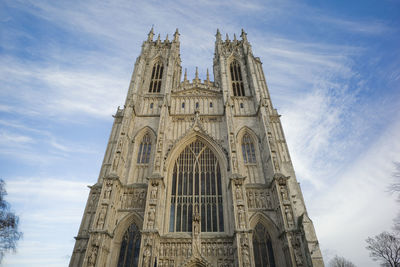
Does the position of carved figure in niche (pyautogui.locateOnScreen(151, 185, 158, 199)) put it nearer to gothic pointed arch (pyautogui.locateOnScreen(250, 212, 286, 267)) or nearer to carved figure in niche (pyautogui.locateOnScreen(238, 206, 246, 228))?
carved figure in niche (pyautogui.locateOnScreen(238, 206, 246, 228))

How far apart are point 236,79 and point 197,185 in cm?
1451

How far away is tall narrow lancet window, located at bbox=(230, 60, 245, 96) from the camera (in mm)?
26356

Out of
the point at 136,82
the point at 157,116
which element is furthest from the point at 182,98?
the point at 136,82

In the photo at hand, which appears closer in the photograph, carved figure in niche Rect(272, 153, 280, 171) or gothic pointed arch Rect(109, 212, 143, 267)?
gothic pointed arch Rect(109, 212, 143, 267)

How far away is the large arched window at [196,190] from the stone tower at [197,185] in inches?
3.3

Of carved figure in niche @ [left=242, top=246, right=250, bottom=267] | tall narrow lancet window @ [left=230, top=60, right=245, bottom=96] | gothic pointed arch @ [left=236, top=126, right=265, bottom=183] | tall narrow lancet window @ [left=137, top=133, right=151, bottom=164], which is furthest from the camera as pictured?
tall narrow lancet window @ [left=230, top=60, right=245, bottom=96]

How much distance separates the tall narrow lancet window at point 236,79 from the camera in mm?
26356

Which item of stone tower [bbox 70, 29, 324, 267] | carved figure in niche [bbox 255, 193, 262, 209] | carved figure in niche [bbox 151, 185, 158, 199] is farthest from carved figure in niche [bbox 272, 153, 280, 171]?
carved figure in niche [bbox 151, 185, 158, 199]

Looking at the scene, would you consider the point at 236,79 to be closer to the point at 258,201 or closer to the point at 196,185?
the point at 196,185

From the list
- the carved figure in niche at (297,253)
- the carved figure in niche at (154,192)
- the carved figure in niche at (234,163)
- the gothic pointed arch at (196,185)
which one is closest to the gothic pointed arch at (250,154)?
the carved figure in niche at (234,163)

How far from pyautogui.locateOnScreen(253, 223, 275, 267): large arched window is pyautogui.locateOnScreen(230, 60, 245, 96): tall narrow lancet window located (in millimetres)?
14995

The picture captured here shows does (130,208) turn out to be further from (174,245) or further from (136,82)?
(136,82)

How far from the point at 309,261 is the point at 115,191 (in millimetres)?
13855

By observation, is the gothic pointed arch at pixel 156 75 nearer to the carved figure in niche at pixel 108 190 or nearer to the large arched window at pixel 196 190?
the large arched window at pixel 196 190
